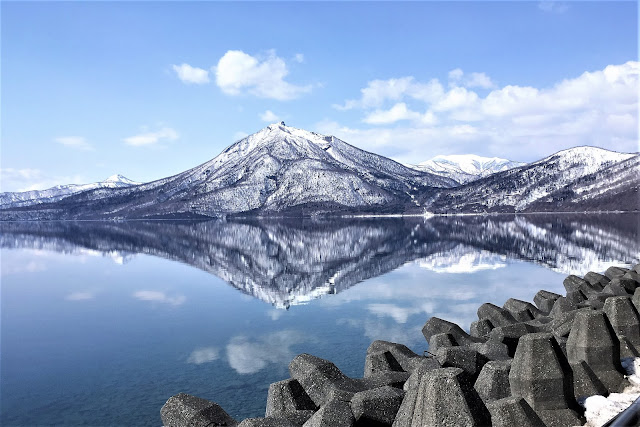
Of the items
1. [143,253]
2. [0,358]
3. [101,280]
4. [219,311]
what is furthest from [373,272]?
[143,253]

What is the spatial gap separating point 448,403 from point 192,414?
22.0 ft

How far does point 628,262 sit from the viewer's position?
51031 millimetres

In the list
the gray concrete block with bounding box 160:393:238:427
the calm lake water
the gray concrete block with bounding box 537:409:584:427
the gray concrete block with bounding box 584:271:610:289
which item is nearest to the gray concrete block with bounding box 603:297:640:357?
the gray concrete block with bounding box 537:409:584:427

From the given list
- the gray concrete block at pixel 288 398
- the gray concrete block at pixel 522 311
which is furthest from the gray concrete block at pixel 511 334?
the gray concrete block at pixel 288 398

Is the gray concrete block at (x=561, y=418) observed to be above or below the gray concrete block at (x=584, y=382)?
below

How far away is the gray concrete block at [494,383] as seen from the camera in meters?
12.1

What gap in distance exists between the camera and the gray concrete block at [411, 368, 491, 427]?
8523mm

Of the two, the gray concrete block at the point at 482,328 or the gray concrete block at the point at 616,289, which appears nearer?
the gray concrete block at the point at 482,328

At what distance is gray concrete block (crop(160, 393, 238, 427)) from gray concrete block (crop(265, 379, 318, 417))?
1.18 m

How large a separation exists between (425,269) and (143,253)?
57.9 m

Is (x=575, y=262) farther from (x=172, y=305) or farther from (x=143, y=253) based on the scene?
(x=143, y=253)

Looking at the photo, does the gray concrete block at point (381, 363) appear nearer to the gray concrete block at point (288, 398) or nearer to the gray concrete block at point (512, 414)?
the gray concrete block at point (288, 398)

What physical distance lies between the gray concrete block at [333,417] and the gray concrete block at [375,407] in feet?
1.45

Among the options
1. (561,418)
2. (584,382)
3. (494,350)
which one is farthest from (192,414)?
(584,382)
